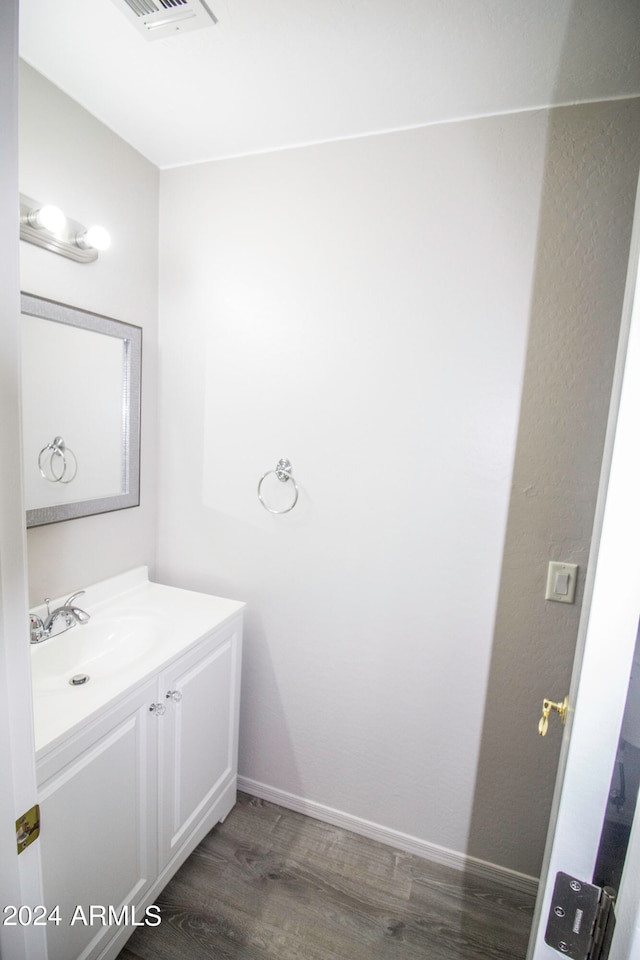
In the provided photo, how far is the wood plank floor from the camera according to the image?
1.37 metres

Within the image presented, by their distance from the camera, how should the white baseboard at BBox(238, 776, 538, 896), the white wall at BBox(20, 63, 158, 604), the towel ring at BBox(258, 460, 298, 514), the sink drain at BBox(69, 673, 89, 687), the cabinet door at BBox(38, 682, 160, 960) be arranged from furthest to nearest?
the towel ring at BBox(258, 460, 298, 514)
the white baseboard at BBox(238, 776, 538, 896)
the white wall at BBox(20, 63, 158, 604)
the sink drain at BBox(69, 673, 89, 687)
the cabinet door at BBox(38, 682, 160, 960)

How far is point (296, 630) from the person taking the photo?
69.7 inches

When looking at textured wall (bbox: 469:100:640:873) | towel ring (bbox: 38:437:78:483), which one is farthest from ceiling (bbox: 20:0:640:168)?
towel ring (bbox: 38:437:78:483)

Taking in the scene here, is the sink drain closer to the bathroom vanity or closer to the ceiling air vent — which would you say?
the bathroom vanity

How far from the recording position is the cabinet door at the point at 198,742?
4.58 feet

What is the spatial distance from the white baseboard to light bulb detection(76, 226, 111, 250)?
2.08 meters

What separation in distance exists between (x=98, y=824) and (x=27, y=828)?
65 centimetres

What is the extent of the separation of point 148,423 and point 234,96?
1123mm

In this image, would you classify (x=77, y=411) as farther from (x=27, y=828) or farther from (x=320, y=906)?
(x=320, y=906)

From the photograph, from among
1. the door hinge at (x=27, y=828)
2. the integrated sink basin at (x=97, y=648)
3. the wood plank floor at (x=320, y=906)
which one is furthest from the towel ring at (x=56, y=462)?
the wood plank floor at (x=320, y=906)

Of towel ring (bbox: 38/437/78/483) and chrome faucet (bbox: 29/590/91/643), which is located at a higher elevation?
towel ring (bbox: 38/437/78/483)

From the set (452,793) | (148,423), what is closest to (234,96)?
(148,423)

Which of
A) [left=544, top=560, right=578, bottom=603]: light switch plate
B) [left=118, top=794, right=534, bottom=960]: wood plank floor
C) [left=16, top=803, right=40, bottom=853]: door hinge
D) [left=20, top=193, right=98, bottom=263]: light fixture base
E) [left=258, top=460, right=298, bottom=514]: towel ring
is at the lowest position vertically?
[left=118, top=794, right=534, bottom=960]: wood plank floor

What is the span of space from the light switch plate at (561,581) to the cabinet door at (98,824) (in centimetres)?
122
